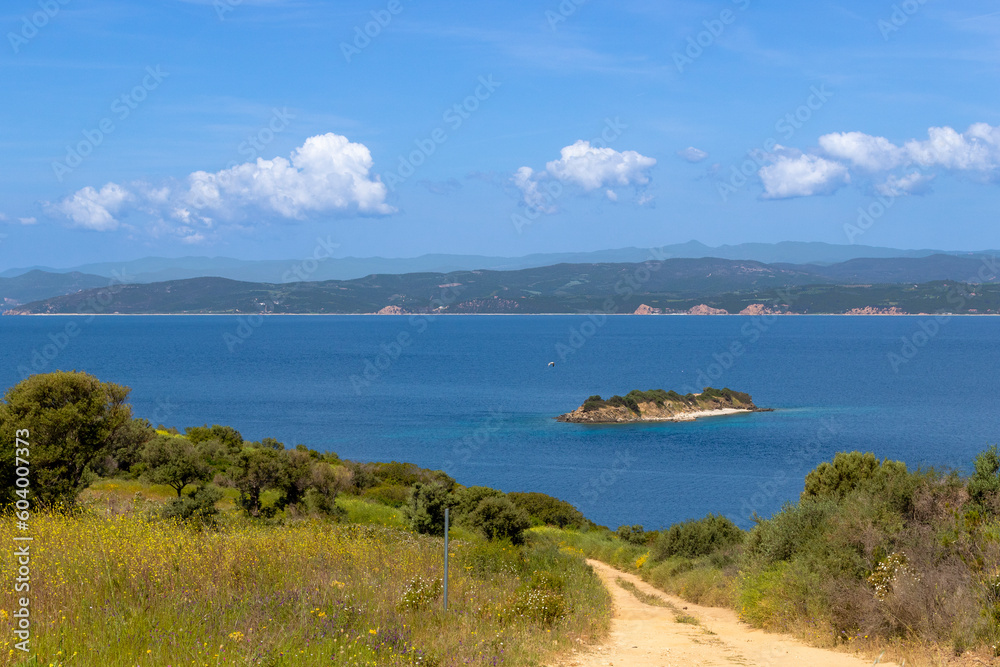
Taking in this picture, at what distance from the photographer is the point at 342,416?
80.3 m

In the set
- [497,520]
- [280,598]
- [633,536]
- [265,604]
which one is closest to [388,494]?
[633,536]

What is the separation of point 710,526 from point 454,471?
118 feet

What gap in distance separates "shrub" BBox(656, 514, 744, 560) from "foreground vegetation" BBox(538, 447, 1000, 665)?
182 inches

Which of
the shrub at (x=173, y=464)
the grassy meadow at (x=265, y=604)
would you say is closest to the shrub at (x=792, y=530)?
the grassy meadow at (x=265, y=604)

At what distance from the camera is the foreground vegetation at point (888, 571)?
8.45 metres

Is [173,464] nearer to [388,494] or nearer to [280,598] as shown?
[388,494]

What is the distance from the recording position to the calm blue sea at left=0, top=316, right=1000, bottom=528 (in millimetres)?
53688

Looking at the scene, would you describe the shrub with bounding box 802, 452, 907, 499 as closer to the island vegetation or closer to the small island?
the island vegetation

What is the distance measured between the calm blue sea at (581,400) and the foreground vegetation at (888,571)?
139cm

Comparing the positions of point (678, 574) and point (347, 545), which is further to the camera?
point (678, 574)

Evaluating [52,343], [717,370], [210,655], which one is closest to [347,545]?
[210,655]

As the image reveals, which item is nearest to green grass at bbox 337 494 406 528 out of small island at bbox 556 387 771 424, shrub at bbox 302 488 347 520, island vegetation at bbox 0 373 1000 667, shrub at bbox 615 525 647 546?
shrub at bbox 302 488 347 520

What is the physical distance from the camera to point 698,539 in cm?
2052

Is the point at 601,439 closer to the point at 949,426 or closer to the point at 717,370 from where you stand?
the point at 949,426
